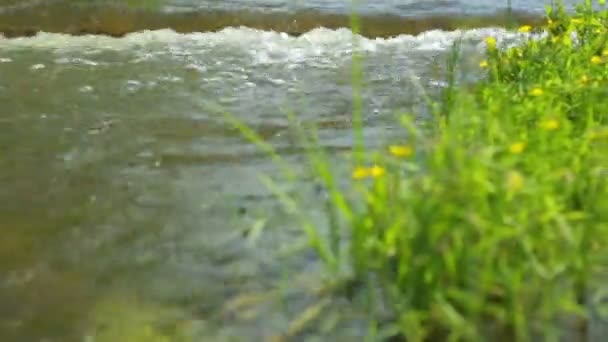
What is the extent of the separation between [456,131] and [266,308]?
96 cm

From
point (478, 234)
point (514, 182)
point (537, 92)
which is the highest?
point (537, 92)

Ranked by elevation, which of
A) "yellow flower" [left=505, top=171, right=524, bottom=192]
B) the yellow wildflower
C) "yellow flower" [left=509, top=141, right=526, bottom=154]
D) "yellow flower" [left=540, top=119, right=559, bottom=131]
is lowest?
"yellow flower" [left=505, top=171, right=524, bottom=192]

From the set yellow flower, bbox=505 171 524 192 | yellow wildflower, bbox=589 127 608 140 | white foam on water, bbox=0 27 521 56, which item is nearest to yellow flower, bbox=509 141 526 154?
yellow flower, bbox=505 171 524 192

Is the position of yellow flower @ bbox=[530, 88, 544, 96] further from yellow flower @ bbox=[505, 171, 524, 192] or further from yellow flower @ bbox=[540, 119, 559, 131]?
yellow flower @ bbox=[505, 171, 524, 192]

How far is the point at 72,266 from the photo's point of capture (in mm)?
3604

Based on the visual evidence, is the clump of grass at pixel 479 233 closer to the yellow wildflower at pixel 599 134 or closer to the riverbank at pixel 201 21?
the yellow wildflower at pixel 599 134

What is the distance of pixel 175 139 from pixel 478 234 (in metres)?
2.66

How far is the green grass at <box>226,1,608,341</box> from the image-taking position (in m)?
2.77

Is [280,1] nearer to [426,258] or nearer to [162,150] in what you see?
[162,150]

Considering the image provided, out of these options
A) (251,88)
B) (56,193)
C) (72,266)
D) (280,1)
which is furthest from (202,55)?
(72,266)

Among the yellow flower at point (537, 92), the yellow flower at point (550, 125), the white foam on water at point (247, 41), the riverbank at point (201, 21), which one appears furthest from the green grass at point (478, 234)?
the riverbank at point (201, 21)

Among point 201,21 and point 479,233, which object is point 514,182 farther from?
point 201,21

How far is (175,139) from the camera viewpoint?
5.09 meters

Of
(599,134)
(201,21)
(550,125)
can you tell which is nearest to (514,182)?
(550,125)
